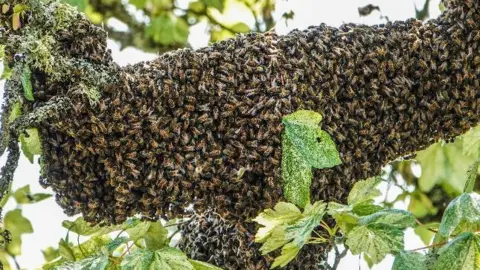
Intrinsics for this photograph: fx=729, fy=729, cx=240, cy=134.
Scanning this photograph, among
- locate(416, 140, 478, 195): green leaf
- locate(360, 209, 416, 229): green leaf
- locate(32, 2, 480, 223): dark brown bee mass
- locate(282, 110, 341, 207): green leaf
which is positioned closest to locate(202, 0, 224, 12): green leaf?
locate(416, 140, 478, 195): green leaf

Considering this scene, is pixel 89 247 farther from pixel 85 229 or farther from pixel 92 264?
pixel 92 264

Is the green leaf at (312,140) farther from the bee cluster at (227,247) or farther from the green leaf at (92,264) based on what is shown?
the green leaf at (92,264)

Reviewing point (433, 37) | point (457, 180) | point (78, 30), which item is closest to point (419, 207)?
point (457, 180)

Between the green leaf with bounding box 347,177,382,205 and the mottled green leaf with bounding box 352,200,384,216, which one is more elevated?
the green leaf with bounding box 347,177,382,205

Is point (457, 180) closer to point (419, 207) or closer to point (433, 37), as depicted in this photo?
point (419, 207)

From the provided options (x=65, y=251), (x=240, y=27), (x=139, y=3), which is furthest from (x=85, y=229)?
(x=240, y=27)

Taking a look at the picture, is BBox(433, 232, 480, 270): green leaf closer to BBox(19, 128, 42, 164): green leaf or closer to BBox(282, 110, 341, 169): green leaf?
BBox(282, 110, 341, 169): green leaf

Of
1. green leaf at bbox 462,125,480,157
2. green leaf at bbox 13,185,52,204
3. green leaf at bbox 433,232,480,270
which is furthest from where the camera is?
green leaf at bbox 13,185,52,204
